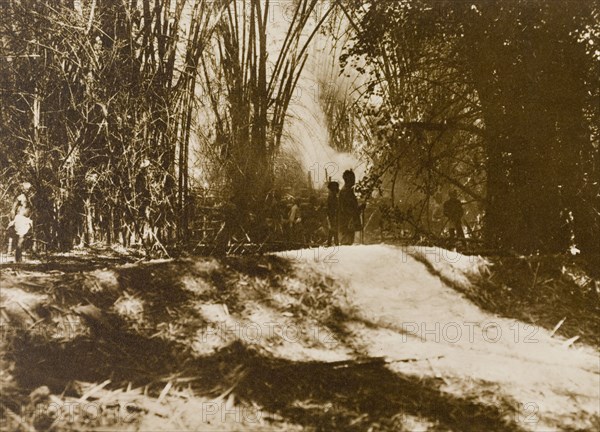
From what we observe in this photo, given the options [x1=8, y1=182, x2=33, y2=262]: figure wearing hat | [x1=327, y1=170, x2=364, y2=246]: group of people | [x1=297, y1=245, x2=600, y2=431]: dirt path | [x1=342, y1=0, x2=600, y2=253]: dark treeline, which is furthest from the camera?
[x1=327, y1=170, x2=364, y2=246]: group of people

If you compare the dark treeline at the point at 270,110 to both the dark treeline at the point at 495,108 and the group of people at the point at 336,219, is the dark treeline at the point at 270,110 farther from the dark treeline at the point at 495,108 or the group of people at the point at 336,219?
the group of people at the point at 336,219

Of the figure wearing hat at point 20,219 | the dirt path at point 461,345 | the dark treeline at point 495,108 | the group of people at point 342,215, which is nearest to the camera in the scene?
the dirt path at point 461,345

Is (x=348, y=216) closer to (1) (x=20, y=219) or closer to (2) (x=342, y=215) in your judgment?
(2) (x=342, y=215)

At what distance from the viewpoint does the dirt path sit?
8.27 feet

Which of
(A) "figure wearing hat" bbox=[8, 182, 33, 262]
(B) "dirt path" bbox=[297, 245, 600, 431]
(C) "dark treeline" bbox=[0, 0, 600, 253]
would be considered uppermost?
(C) "dark treeline" bbox=[0, 0, 600, 253]

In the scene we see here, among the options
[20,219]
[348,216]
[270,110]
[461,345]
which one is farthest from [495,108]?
[20,219]

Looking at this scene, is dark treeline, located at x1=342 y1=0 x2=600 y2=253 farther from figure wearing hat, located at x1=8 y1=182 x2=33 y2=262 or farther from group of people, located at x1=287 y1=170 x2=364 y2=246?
figure wearing hat, located at x1=8 y1=182 x2=33 y2=262

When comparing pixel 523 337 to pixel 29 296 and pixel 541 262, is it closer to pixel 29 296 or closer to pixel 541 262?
pixel 541 262

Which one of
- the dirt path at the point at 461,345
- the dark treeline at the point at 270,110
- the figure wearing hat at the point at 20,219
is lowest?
the dirt path at the point at 461,345

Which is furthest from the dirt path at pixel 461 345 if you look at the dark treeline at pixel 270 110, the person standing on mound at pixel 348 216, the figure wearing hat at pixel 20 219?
the figure wearing hat at pixel 20 219

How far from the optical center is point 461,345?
289 centimetres

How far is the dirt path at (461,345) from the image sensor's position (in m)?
2.52

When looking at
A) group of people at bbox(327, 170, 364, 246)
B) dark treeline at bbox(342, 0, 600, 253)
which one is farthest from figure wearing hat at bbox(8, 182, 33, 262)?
dark treeline at bbox(342, 0, 600, 253)

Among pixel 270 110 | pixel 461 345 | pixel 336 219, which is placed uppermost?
pixel 270 110
